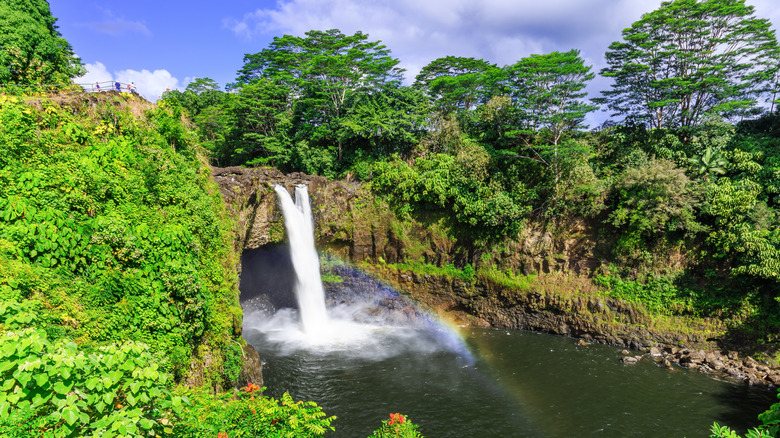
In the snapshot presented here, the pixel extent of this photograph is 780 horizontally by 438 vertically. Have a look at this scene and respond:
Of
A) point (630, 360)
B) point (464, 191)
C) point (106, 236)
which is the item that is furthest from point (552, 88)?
point (106, 236)

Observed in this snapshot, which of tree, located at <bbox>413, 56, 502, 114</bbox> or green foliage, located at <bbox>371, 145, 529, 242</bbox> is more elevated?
tree, located at <bbox>413, 56, 502, 114</bbox>

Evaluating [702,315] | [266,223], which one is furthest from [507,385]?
[266,223]

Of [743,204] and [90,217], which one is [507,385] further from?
[90,217]

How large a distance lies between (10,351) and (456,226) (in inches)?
934

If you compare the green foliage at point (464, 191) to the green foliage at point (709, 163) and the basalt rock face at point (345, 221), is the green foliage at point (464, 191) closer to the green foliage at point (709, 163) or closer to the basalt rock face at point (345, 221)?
the basalt rock face at point (345, 221)

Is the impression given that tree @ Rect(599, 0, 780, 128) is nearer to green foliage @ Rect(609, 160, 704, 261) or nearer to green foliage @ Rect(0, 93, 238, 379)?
green foliage @ Rect(609, 160, 704, 261)

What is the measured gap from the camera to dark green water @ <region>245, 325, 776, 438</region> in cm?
1384

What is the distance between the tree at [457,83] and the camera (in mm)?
31203

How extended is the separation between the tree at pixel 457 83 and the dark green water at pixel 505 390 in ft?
70.3

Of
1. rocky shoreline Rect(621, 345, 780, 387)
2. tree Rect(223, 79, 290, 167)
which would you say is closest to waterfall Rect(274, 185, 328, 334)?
tree Rect(223, 79, 290, 167)

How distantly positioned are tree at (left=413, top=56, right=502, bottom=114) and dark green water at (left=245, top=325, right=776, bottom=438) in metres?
21.4

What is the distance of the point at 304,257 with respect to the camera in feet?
81.2

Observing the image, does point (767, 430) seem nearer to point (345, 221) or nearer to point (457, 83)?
point (345, 221)

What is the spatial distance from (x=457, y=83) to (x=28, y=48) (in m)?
27.4
